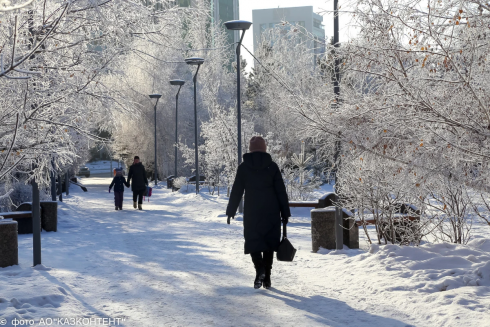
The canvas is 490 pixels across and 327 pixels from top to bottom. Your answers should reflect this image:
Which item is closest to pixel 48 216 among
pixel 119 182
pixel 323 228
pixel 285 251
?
pixel 119 182

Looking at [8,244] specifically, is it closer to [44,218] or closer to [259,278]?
[259,278]

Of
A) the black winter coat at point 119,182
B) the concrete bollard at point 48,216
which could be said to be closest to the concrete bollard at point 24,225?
the concrete bollard at point 48,216

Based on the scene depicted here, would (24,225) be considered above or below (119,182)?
below

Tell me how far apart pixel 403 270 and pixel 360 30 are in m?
3.11

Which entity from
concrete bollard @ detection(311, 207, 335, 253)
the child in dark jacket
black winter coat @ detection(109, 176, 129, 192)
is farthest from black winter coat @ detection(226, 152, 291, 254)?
black winter coat @ detection(109, 176, 129, 192)

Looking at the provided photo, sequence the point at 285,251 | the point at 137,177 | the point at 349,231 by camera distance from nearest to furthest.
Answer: the point at 285,251 → the point at 349,231 → the point at 137,177

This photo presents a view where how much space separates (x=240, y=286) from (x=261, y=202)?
1120 mm

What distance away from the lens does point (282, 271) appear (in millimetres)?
8203

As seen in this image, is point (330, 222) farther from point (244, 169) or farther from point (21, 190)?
point (21, 190)

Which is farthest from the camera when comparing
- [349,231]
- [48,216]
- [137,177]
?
[137,177]

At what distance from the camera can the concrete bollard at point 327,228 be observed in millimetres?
9773

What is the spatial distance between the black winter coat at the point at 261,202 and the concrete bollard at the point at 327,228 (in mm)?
2898

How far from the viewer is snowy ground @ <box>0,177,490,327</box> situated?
5629mm

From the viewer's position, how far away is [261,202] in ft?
22.9
